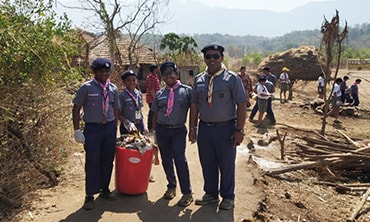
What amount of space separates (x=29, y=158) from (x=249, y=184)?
121 inches

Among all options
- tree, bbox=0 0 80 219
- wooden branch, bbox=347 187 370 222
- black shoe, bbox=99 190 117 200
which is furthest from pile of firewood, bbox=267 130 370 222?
tree, bbox=0 0 80 219

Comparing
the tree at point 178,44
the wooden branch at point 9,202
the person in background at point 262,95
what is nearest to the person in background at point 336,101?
the person in background at point 262,95

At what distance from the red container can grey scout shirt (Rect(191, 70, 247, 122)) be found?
0.93 m

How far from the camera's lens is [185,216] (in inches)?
165

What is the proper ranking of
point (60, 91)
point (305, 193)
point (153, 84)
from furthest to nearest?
1. point (153, 84)
2. point (305, 193)
3. point (60, 91)

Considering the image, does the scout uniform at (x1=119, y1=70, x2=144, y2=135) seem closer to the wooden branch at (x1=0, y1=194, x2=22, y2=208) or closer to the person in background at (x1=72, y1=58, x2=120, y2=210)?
the person in background at (x1=72, y1=58, x2=120, y2=210)

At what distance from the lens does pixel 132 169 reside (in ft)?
14.8

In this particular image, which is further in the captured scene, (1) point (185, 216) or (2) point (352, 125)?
(2) point (352, 125)

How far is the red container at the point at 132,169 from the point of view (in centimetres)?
447

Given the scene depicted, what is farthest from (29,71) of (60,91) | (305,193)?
(305,193)

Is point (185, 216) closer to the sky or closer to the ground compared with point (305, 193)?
closer to the sky

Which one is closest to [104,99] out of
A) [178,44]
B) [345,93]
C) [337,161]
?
[337,161]

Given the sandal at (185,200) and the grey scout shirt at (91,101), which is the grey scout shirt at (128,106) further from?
the sandal at (185,200)

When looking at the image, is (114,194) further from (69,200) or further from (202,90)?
(202,90)
